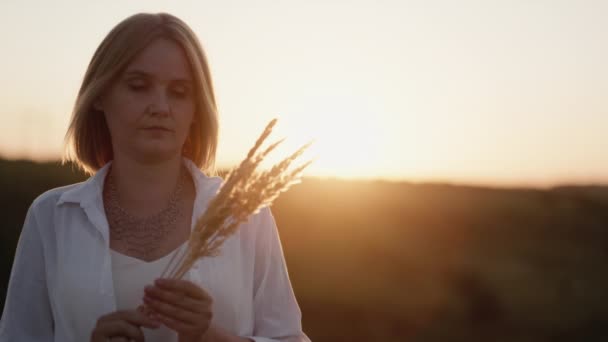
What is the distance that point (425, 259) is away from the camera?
868 centimetres

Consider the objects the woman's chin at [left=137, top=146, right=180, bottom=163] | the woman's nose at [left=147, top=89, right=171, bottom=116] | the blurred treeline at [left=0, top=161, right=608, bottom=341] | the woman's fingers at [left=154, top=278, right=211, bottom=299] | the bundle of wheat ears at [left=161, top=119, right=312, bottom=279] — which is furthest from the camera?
the blurred treeline at [left=0, top=161, right=608, bottom=341]

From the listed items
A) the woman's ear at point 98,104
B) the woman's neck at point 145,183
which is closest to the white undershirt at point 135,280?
the woman's neck at point 145,183

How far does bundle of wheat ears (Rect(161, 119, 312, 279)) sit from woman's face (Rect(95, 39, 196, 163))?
0.78 metres

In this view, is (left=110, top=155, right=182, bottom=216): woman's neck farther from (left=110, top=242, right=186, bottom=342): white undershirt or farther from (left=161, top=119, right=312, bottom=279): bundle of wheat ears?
(left=161, top=119, right=312, bottom=279): bundle of wheat ears

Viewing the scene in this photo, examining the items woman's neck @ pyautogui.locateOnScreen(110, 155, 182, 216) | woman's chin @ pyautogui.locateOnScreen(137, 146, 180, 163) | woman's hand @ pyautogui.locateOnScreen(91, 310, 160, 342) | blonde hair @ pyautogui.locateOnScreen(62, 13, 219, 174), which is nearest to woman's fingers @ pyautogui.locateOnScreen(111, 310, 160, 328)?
woman's hand @ pyautogui.locateOnScreen(91, 310, 160, 342)

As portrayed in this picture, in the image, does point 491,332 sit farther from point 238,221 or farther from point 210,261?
point 238,221

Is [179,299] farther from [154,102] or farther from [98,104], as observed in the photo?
[98,104]

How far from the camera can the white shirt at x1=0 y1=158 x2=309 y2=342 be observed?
2.62 metres

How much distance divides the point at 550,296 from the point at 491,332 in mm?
1079

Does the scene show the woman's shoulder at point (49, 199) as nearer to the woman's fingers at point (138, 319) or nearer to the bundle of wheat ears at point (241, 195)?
the woman's fingers at point (138, 319)

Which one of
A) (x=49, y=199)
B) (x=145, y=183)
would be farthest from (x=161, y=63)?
(x=49, y=199)

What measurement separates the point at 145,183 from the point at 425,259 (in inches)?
248

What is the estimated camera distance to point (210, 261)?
2.70m

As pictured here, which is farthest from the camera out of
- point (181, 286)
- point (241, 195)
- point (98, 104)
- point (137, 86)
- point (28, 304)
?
point (98, 104)
